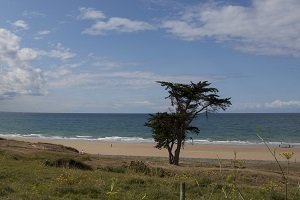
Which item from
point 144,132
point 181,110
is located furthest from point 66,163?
point 144,132

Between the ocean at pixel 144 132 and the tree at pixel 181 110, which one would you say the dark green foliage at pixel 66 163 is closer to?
the tree at pixel 181 110

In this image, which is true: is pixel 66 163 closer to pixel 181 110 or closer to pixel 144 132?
pixel 181 110

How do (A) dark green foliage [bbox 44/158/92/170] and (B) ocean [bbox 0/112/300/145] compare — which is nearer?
(A) dark green foliage [bbox 44/158/92/170]

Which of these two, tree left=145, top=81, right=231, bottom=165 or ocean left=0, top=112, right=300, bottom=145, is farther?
ocean left=0, top=112, right=300, bottom=145

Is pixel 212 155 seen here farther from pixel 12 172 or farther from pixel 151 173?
pixel 12 172

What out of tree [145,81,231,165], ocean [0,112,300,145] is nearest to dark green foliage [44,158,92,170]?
tree [145,81,231,165]

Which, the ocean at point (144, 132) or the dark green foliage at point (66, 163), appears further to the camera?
the ocean at point (144, 132)

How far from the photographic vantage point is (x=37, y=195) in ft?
35.1

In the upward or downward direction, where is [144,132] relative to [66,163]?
upward

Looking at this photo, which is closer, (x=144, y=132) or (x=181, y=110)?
(x=181, y=110)

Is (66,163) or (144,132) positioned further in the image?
(144,132)

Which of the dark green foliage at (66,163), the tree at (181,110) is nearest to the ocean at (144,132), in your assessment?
the tree at (181,110)

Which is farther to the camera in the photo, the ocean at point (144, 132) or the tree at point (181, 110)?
the ocean at point (144, 132)

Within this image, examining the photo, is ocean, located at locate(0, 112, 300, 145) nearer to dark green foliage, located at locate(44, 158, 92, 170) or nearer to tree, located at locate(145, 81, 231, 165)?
tree, located at locate(145, 81, 231, 165)
